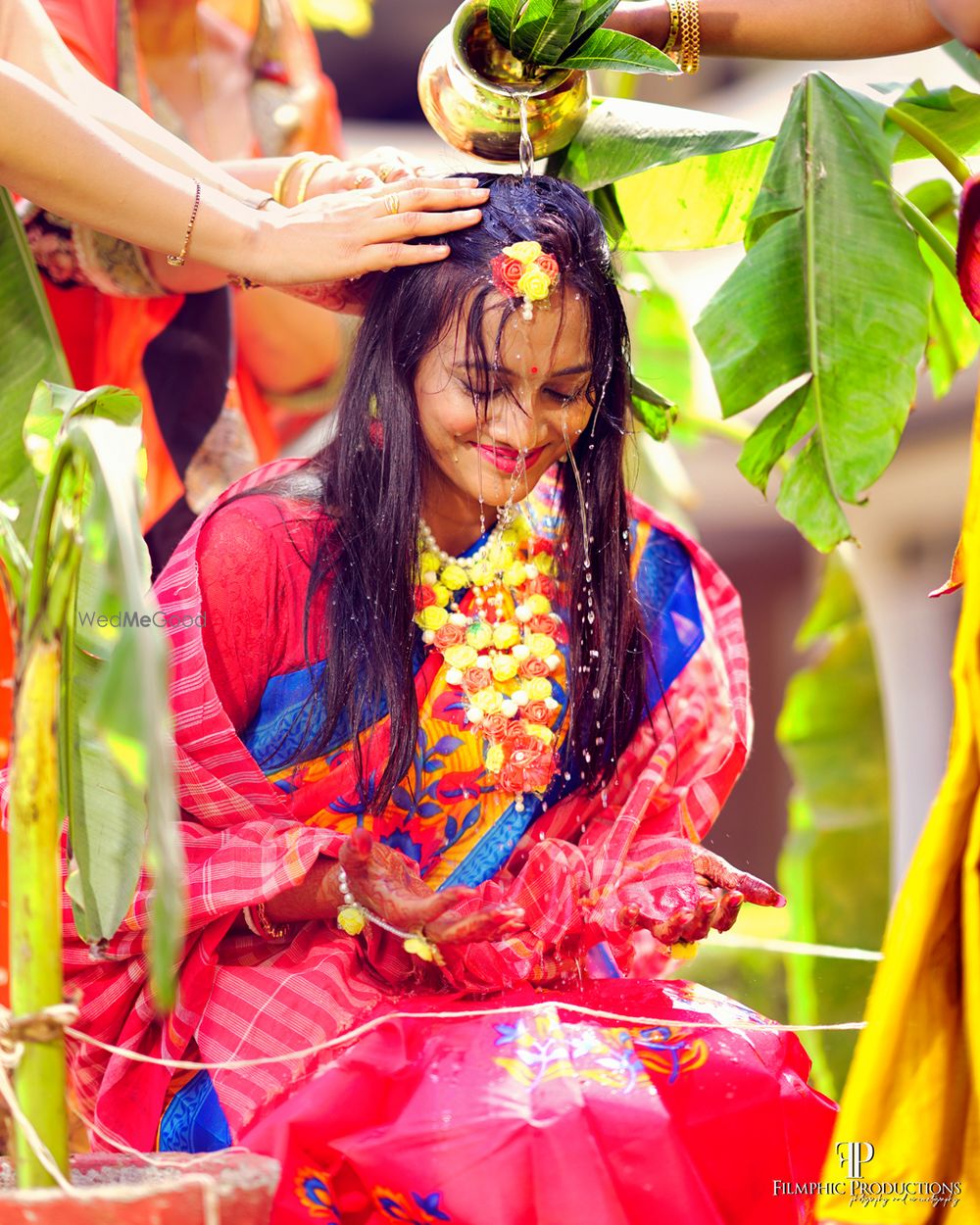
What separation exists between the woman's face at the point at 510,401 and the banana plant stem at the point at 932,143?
0.75 meters

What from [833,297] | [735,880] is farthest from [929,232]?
[735,880]

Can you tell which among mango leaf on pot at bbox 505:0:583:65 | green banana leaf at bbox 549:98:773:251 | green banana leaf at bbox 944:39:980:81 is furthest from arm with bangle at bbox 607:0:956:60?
green banana leaf at bbox 944:39:980:81

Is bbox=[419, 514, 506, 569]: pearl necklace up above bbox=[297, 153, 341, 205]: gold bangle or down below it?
below

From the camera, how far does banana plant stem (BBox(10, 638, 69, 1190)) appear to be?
133 centimetres

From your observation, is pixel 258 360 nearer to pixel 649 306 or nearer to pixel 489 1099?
pixel 649 306

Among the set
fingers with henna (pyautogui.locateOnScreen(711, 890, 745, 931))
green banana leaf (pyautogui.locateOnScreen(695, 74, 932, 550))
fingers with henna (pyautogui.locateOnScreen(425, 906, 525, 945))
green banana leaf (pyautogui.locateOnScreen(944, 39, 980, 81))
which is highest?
green banana leaf (pyautogui.locateOnScreen(944, 39, 980, 81))

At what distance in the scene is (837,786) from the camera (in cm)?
382

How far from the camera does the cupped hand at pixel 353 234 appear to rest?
6.69ft

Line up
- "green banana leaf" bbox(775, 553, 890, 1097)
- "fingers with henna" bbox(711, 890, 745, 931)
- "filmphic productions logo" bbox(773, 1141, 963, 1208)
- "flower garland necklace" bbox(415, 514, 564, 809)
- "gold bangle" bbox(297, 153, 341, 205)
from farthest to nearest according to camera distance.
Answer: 1. "green banana leaf" bbox(775, 553, 890, 1097)
2. "gold bangle" bbox(297, 153, 341, 205)
3. "flower garland necklace" bbox(415, 514, 564, 809)
4. "fingers with henna" bbox(711, 890, 745, 931)
5. "filmphic productions logo" bbox(773, 1141, 963, 1208)

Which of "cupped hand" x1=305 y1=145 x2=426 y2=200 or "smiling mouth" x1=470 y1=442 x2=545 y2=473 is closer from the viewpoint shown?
"smiling mouth" x1=470 y1=442 x2=545 y2=473

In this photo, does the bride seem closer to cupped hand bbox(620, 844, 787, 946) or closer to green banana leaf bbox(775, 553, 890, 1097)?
cupped hand bbox(620, 844, 787, 946)

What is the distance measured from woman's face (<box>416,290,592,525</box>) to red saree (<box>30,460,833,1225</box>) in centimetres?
25

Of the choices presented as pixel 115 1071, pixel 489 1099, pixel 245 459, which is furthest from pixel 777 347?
pixel 115 1071

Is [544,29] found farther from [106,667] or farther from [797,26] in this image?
[106,667]
